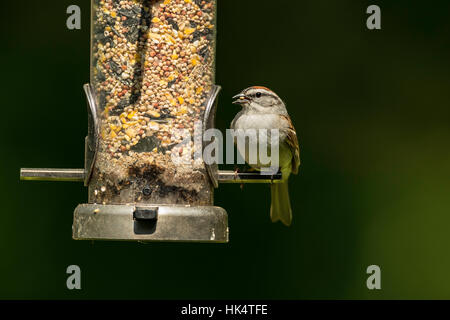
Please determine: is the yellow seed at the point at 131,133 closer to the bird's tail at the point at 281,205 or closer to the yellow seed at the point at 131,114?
the yellow seed at the point at 131,114

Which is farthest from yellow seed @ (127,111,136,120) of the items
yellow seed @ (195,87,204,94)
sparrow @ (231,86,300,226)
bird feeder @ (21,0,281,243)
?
sparrow @ (231,86,300,226)

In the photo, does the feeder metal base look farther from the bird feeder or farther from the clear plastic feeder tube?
the clear plastic feeder tube

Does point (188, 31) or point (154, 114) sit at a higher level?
point (188, 31)

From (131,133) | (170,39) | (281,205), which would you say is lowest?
(281,205)

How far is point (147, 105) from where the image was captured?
4406 mm

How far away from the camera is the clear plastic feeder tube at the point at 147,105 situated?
Answer: 14.4 feet

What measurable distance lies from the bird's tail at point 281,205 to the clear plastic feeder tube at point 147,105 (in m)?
1.60

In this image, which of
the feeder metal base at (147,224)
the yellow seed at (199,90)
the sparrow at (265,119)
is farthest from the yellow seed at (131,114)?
the sparrow at (265,119)

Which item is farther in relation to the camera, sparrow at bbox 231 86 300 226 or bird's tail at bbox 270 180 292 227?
bird's tail at bbox 270 180 292 227

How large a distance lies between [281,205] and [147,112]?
1885mm

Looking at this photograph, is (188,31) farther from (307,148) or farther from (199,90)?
(307,148)

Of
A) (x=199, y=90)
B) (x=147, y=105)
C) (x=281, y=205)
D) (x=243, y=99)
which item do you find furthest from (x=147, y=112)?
(x=281, y=205)

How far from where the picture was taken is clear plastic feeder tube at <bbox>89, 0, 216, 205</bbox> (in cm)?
439

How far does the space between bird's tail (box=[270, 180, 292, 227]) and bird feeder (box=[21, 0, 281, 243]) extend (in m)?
1.59
